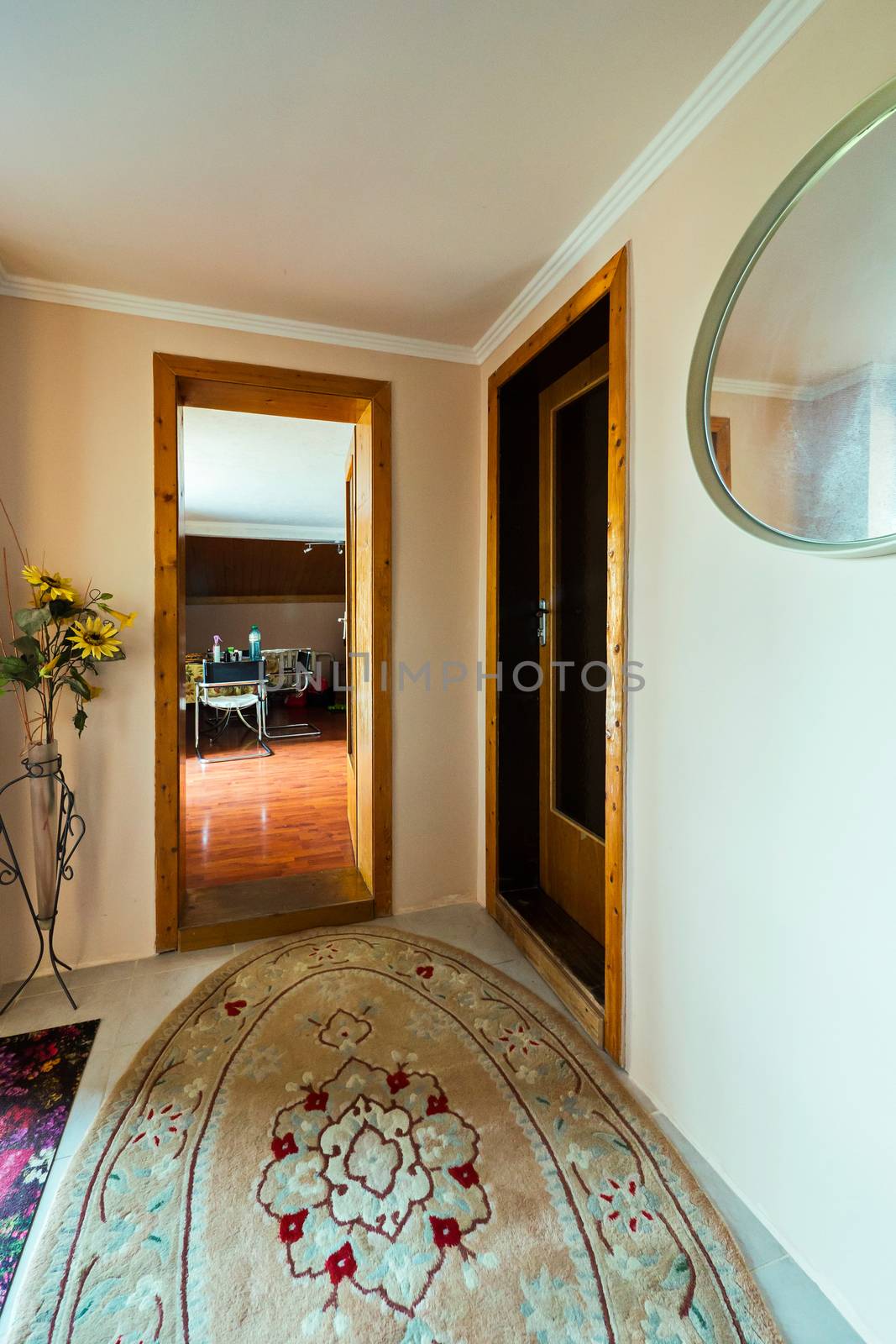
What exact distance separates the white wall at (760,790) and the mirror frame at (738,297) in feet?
0.18

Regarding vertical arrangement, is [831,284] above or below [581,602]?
above

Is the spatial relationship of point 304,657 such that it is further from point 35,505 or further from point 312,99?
point 312,99

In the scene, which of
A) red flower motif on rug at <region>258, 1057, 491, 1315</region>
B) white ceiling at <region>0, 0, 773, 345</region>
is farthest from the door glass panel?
red flower motif on rug at <region>258, 1057, 491, 1315</region>

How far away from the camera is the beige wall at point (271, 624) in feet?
32.0

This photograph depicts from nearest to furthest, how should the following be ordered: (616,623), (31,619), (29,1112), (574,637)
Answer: (29,1112) → (616,623) → (31,619) → (574,637)

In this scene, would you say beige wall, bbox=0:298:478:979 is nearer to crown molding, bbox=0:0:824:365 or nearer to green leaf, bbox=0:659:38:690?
crown molding, bbox=0:0:824:365

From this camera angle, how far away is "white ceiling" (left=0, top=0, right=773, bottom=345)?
1271 millimetres

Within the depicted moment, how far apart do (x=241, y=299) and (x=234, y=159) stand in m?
0.78

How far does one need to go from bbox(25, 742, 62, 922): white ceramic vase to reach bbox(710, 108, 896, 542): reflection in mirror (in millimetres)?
2277

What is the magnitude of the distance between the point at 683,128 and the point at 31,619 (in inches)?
88.9

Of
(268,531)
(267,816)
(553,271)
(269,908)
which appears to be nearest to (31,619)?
(269,908)

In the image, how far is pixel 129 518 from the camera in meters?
2.43

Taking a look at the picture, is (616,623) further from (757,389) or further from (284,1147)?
(284,1147)

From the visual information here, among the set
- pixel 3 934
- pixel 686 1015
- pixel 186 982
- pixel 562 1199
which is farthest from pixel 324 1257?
pixel 3 934
